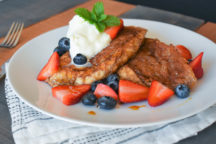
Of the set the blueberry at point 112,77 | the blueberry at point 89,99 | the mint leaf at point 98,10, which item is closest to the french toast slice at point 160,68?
the blueberry at point 112,77

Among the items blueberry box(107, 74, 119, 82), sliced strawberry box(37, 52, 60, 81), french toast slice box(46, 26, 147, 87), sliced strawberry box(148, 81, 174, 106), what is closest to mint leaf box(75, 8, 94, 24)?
french toast slice box(46, 26, 147, 87)

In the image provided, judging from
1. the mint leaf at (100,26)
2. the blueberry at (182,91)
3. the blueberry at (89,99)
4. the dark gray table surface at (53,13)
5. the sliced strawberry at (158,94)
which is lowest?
the dark gray table surface at (53,13)

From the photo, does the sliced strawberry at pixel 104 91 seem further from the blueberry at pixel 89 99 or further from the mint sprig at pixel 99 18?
the mint sprig at pixel 99 18

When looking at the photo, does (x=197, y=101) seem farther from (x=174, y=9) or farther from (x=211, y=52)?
(x=174, y=9)

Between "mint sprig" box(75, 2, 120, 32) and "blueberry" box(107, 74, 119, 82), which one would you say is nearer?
"blueberry" box(107, 74, 119, 82)

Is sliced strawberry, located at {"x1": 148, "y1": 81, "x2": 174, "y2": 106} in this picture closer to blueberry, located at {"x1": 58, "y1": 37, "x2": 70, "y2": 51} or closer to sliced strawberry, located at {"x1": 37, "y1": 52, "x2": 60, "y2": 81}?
sliced strawberry, located at {"x1": 37, "y1": 52, "x2": 60, "y2": 81}
